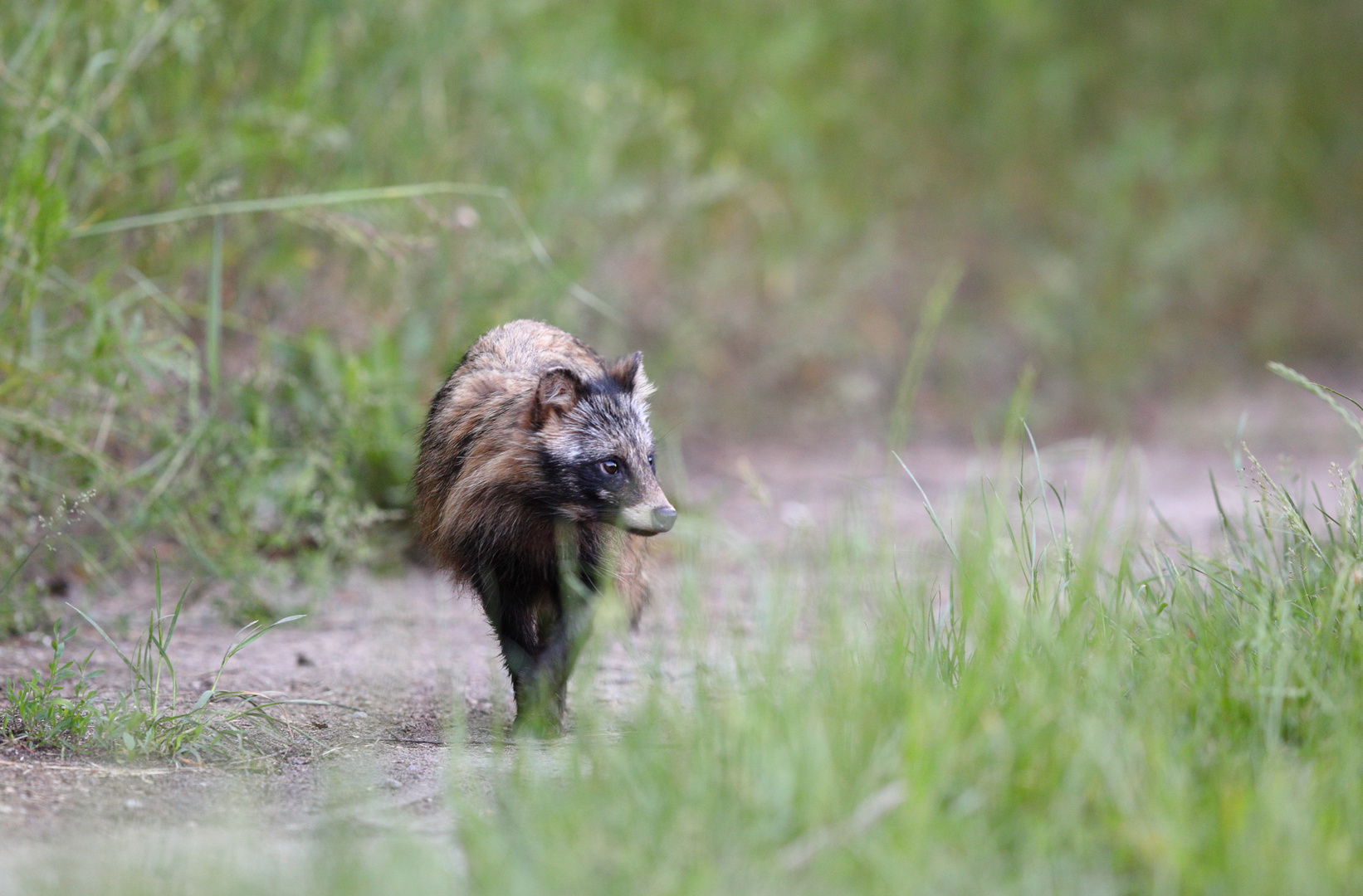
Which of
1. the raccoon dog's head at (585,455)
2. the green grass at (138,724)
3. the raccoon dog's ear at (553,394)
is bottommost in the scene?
the green grass at (138,724)

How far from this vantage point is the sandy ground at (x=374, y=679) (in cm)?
278

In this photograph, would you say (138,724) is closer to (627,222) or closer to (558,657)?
(558,657)

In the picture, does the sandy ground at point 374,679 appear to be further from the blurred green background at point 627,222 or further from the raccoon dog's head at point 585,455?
the blurred green background at point 627,222

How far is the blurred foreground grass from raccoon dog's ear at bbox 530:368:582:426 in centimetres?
102

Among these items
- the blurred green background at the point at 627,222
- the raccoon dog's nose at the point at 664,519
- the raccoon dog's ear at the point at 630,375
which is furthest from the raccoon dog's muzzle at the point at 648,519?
the blurred green background at the point at 627,222

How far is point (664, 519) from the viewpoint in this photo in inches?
146

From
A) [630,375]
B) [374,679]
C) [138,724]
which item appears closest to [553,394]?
[630,375]

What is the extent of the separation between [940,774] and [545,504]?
190 cm

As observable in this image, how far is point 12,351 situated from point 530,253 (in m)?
2.47

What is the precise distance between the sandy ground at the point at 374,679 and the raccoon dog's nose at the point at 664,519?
15 cm

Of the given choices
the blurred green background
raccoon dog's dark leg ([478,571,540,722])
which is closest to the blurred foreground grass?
raccoon dog's dark leg ([478,571,540,722])

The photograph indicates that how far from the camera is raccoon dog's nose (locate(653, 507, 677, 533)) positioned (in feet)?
12.1

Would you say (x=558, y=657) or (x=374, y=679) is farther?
(x=374, y=679)

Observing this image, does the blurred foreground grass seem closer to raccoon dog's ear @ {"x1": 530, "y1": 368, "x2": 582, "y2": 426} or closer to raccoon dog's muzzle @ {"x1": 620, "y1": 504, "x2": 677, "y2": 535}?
raccoon dog's muzzle @ {"x1": 620, "y1": 504, "x2": 677, "y2": 535}
